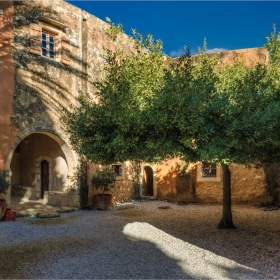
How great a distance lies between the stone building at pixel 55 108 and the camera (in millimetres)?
9656

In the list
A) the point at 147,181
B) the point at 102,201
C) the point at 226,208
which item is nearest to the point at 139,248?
the point at 226,208

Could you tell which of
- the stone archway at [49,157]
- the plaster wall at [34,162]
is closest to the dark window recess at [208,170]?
the stone archway at [49,157]

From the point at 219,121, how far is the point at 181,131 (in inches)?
29.4

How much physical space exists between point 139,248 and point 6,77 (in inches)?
279

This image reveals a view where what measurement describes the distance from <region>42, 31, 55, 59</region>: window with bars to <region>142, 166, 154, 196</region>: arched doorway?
8.20m

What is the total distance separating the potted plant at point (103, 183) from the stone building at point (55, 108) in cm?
37

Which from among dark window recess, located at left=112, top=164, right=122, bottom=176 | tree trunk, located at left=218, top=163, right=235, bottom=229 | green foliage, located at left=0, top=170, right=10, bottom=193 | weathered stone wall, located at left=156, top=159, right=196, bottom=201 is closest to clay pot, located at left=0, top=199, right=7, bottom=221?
green foliage, located at left=0, top=170, right=10, bottom=193

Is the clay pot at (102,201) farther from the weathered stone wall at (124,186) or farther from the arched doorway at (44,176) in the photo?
the arched doorway at (44,176)

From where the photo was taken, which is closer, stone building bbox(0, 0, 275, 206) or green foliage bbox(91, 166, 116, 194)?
stone building bbox(0, 0, 275, 206)

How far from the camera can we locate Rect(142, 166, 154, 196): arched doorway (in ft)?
54.3

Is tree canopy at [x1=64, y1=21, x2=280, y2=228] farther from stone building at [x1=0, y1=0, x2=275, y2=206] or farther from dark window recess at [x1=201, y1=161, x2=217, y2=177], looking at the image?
dark window recess at [x1=201, y1=161, x2=217, y2=177]

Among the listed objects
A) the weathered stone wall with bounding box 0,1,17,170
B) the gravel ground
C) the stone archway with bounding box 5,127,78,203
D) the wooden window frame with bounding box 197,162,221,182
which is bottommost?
the gravel ground

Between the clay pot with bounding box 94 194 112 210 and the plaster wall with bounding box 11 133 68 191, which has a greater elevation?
the plaster wall with bounding box 11 133 68 191

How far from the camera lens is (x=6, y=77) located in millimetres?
9508
